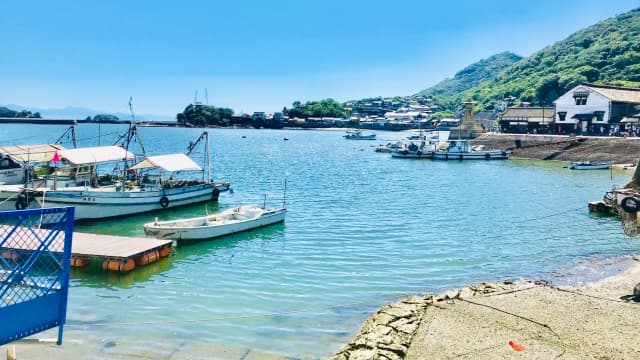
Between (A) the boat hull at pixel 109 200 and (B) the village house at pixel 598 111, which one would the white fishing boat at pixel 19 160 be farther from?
(B) the village house at pixel 598 111

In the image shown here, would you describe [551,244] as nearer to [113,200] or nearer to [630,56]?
[113,200]

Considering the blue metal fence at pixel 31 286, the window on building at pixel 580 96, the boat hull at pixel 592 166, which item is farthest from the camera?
the window on building at pixel 580 96

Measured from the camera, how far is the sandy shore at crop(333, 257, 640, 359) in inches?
544

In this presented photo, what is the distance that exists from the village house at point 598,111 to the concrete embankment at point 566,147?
8118mm

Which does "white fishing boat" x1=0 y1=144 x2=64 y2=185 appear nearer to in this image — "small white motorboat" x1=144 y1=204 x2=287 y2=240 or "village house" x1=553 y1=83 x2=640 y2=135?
"small white motorboat" x1=144 y1=204 x2=287 y2=240

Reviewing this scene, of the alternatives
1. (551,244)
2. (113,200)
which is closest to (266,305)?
(551,244)

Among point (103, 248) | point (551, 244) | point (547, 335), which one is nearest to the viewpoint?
point (547, 335)

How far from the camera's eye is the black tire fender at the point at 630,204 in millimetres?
23053

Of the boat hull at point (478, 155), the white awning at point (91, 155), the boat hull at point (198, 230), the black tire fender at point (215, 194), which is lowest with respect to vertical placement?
the boat hull at point (198, 230)

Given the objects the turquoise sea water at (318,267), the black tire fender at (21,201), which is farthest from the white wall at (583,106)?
the black tire fender at (21,201)

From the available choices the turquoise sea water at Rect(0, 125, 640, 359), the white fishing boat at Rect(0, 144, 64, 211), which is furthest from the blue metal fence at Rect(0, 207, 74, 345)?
the white fishing boat at Rect(0, 144, 64, 211)

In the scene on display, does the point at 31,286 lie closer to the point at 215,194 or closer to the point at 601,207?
the point at 215,194

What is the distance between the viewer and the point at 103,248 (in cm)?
2483

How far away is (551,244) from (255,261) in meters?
16.7
